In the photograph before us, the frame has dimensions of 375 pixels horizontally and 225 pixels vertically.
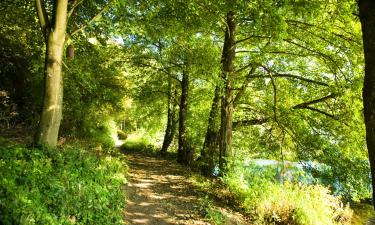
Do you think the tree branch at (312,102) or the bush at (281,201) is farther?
the tree branch at (312,102)

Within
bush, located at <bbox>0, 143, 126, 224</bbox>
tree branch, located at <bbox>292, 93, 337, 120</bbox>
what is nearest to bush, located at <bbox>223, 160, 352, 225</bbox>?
bush, located at <bbox>0, 143, 126, 224</bbox>

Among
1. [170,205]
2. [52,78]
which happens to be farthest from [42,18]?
[170,205]

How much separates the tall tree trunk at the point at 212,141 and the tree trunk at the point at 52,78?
621cm

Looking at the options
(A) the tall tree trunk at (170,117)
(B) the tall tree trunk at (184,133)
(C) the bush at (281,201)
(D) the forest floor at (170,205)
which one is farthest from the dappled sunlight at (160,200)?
(A) the tall tree trunk at (170,117)

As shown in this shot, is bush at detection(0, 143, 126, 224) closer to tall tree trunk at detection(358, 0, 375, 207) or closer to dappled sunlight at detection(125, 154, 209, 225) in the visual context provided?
dappled sunlight at detection(125, 154, 209, 225)

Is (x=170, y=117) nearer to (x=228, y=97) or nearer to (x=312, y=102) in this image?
(x=228, y=97)

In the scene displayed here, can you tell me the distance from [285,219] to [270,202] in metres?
0.54

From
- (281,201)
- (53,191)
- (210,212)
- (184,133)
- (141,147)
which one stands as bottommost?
(210,212)

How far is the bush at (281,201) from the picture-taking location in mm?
8383

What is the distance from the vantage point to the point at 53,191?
209 inches

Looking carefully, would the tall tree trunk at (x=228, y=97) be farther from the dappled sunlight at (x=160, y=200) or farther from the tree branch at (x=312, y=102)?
the tree branch at (x=312, y=102)

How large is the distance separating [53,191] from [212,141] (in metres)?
8.57

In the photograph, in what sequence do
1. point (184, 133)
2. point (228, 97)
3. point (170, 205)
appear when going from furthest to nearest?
point (184, 133)
point (228, 97)
point (170, 205)

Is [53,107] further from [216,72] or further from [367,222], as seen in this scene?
[367,222]
